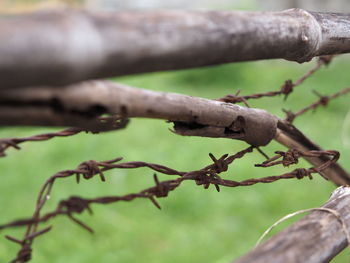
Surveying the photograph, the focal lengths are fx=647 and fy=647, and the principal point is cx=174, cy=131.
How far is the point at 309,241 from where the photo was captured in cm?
100

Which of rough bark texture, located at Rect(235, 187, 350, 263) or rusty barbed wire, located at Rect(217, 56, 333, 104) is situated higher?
rusty barbed wire, located at Rect(217, 56, 333, 104)

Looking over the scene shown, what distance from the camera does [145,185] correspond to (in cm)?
434

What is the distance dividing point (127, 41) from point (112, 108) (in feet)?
0.32

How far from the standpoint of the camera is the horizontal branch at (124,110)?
0.71m

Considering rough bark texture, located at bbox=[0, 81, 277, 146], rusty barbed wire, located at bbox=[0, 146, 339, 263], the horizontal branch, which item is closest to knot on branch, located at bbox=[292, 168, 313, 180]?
rusty barbed wire, located at bbox=[0, 146, 339, 263]

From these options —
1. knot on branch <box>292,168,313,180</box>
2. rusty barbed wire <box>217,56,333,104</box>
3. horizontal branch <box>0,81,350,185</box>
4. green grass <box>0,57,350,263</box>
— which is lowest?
green grass <box>0,57,350,263</box>

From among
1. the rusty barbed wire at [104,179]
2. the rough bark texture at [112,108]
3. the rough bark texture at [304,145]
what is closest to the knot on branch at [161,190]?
the rusty barbed wire at [104,179]

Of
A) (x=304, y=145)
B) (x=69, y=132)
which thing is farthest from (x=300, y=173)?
(x=69, y=132)

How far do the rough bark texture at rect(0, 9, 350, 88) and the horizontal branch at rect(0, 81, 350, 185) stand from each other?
3 centimetres

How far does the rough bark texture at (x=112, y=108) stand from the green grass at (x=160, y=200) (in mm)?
1650

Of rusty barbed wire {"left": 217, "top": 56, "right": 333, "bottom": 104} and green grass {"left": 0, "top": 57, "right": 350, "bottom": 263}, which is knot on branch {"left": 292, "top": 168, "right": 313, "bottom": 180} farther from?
green grass {"left": 0, "top": 57, "right": 350, "bottom": 263}

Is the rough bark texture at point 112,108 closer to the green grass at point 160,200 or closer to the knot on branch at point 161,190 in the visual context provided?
the knot on branch at point 161,190

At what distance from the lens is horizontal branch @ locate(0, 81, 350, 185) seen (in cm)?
71

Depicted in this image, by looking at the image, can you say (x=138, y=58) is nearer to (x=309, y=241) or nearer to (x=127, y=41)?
(x=127, y=41)
